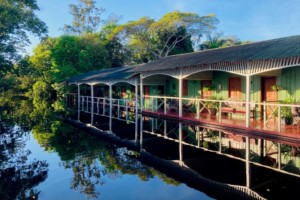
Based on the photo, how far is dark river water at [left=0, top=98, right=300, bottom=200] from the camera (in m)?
9.12

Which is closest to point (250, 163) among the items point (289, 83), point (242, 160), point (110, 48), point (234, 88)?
point (242, 160)

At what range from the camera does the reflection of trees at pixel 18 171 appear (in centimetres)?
934

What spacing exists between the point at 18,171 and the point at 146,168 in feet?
17.7

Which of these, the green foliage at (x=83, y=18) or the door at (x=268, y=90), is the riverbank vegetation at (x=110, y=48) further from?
the door at (x=268, y=90)

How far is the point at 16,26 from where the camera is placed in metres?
24.1

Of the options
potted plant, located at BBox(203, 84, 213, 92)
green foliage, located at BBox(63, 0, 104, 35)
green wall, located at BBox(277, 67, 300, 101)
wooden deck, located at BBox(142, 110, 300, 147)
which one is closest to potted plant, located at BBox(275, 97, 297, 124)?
wooden deck, located at BBox(142, 110, 300, 147)

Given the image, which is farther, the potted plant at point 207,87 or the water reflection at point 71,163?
the potted plant at point 207,87

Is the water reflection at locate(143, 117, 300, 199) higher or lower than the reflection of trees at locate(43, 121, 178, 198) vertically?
higher

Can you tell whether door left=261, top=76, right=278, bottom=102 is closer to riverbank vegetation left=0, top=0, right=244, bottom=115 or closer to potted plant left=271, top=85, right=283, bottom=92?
potted plant left=271, top=85, right=283, bottom=92

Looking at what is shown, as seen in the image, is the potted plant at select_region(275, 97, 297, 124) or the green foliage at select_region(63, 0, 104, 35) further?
the green foliage at select_region(63, 0, 104, 35)

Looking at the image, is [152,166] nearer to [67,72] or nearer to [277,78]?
[277,78]

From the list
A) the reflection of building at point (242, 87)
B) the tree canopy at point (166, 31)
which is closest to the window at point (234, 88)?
the reflection of building at point (242, 87)

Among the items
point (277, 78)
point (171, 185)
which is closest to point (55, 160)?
point (171, 185)

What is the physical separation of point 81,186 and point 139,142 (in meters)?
6.23
